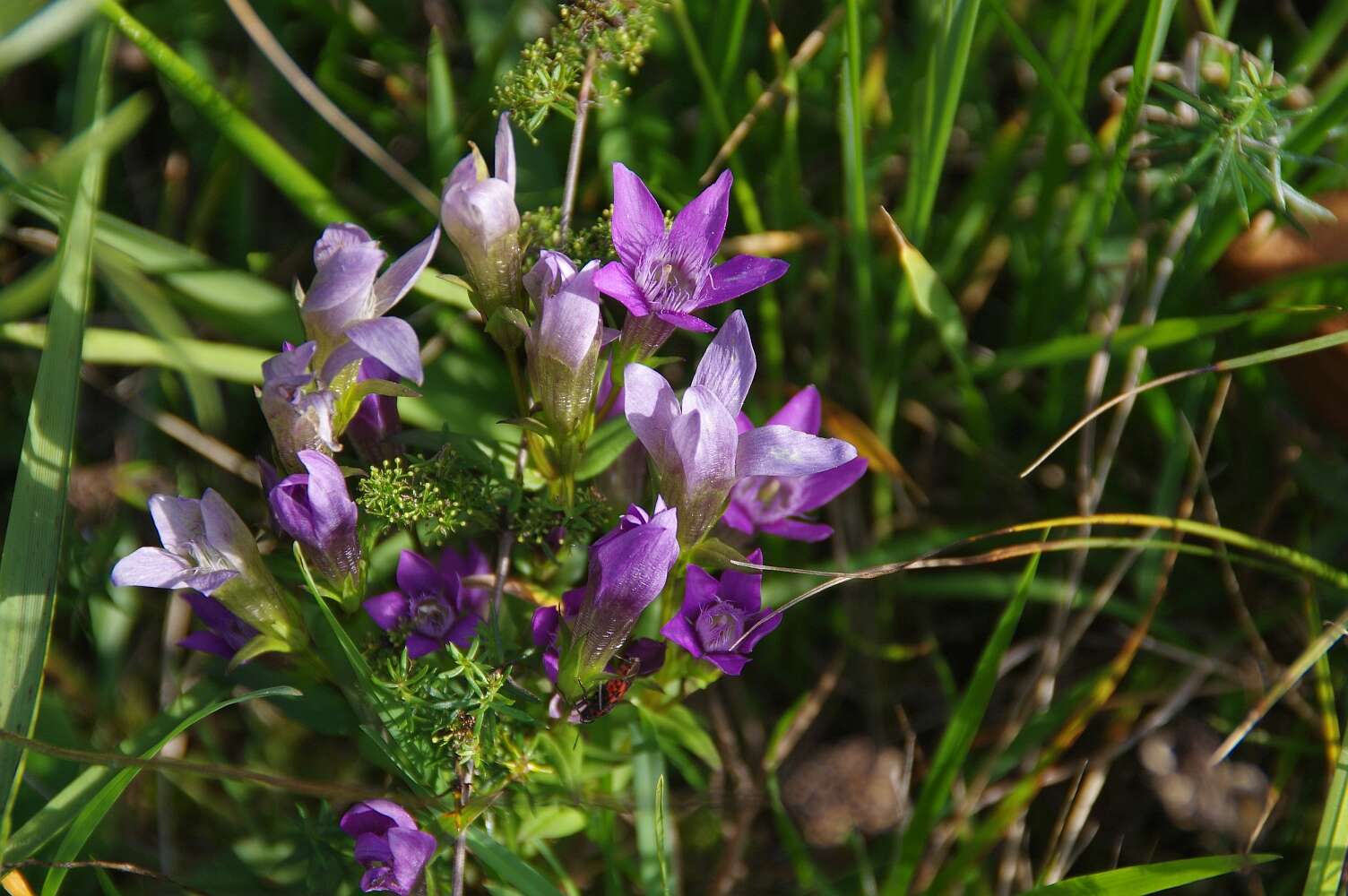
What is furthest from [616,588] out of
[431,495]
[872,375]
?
[872,375]

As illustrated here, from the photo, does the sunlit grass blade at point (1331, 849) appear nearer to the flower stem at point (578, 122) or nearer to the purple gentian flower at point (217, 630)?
the flower stem at point (578, 122)

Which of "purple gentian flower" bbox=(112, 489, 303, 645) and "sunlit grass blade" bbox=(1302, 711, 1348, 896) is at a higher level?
"purple gentian flower" bbox=(112, 489, 303, 645)

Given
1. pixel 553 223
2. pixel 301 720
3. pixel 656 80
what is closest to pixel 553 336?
pixel 553 223

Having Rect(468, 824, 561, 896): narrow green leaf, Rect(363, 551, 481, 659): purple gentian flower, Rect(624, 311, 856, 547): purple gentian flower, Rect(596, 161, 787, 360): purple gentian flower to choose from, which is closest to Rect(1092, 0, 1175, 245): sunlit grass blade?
Rect(596, 161, 787, 360): purple gentian flower

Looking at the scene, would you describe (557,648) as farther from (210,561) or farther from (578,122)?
(578,122)

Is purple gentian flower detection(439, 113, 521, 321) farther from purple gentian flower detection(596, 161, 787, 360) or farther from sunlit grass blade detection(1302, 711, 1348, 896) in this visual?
sunlit grass blade detection(1302, 711, 1348, 896)

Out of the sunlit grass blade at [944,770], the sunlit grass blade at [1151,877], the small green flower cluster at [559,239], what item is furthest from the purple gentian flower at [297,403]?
the sunlit grass blade at [1151,877]
